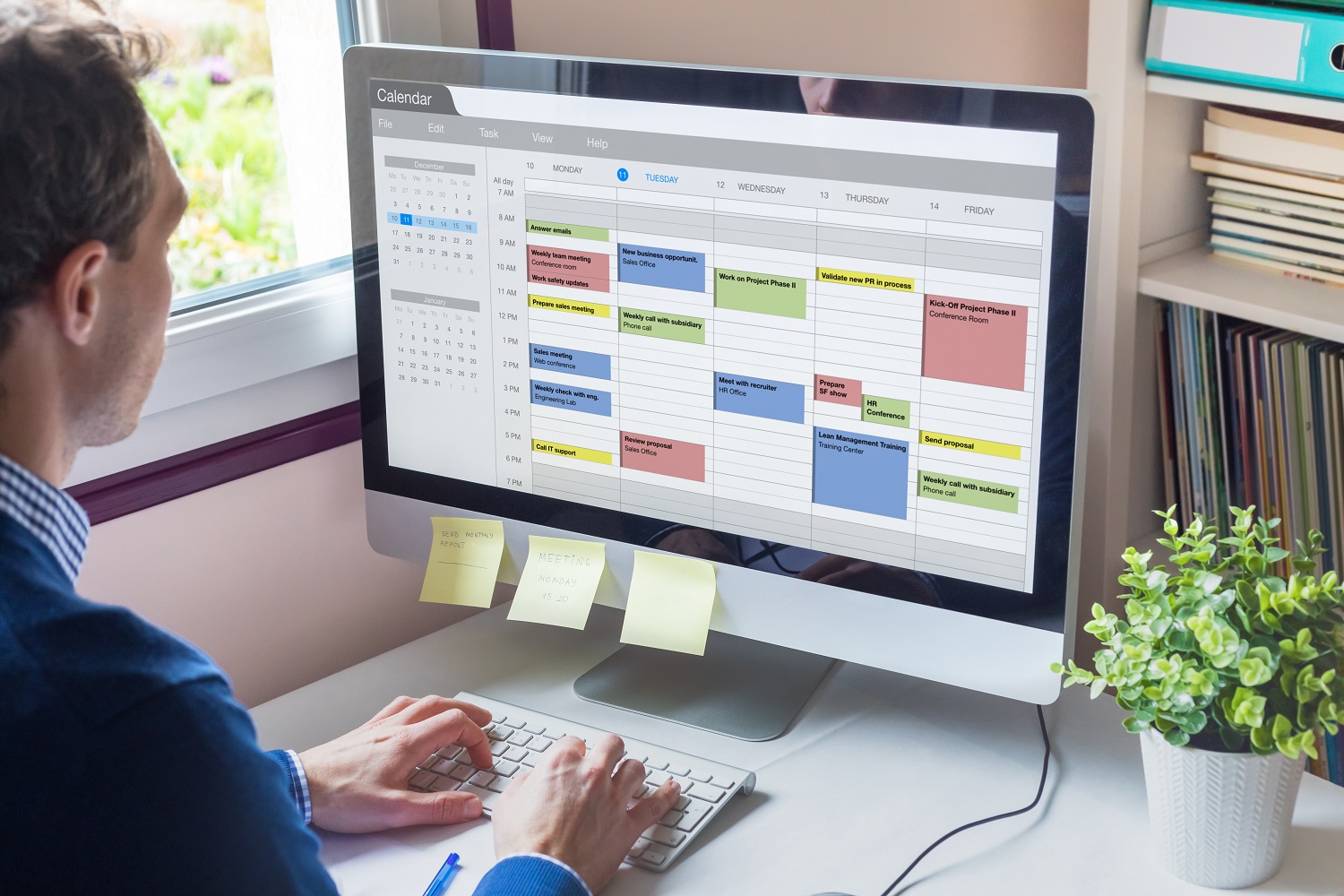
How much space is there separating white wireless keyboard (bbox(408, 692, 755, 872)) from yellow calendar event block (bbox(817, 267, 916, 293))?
38 cm

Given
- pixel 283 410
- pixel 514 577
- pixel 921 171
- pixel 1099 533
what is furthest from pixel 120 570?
pixel 1099 533

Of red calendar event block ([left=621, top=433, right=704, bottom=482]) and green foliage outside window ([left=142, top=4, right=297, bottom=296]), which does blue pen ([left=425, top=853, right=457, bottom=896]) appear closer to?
red calendar event block ([left=621, top=433, right=704, bottom=482])

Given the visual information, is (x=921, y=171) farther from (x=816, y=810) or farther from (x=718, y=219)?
(x=816, y=810)

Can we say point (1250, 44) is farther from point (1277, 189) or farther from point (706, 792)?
point (706, 792)

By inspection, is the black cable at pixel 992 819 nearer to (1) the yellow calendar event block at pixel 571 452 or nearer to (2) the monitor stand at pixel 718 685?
(2) the monitor stand at pixel 718 685

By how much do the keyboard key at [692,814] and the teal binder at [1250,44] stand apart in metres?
0.91

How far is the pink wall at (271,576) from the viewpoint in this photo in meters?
1.13

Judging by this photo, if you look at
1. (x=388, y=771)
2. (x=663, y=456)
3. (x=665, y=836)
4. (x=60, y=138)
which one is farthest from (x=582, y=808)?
(x=60, y=138)

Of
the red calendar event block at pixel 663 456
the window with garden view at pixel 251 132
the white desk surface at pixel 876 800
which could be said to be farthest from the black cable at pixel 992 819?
the window with garden view at pixel 251 132

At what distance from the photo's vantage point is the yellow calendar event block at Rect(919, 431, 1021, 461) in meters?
0.89

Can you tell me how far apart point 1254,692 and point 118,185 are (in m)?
0.74

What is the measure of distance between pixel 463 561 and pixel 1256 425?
0.92 m

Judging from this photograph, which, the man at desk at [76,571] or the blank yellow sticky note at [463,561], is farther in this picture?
the blank yellow sticky note at [463,561]

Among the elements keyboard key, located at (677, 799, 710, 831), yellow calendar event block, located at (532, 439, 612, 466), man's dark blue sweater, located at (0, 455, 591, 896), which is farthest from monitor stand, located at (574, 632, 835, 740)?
man's dark blue sweater, located at (0, 455, 591, 896)
